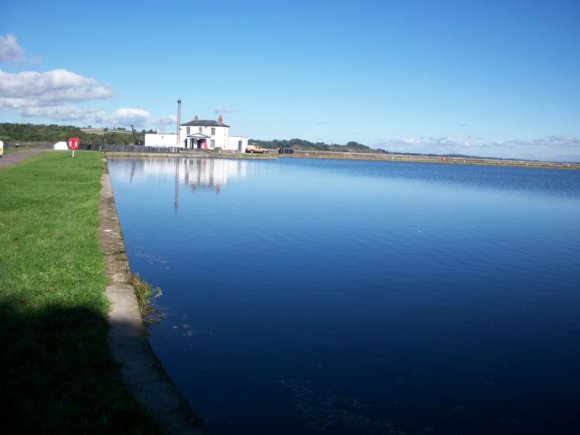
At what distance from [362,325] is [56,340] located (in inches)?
183

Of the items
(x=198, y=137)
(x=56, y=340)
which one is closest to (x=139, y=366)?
(x=56, y=340)

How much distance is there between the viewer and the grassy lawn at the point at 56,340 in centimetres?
428

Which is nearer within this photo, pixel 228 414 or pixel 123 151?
pixel 228 414

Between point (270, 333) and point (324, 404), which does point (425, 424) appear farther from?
point (270, 333)

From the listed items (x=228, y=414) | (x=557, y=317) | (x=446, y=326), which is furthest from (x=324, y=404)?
(x=557, y=317)

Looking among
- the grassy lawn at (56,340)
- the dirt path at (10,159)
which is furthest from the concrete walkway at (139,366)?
the dirt path at (10,159)

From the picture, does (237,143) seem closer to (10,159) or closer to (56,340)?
(10,159)

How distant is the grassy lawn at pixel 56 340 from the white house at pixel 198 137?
231 ft

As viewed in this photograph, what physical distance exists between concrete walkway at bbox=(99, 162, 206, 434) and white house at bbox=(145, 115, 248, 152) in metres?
73.3

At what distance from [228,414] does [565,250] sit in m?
14.3

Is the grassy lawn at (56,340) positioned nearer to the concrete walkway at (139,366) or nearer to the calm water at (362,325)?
the concrete walkway at (139,366)

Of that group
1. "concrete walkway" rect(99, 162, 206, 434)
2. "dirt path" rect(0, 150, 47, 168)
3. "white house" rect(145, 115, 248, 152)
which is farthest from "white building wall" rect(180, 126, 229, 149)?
"concrete walkway" rect(99, 162, 206, 434)

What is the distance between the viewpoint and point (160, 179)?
33938 millimetres

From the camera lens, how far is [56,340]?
5.61 metres
